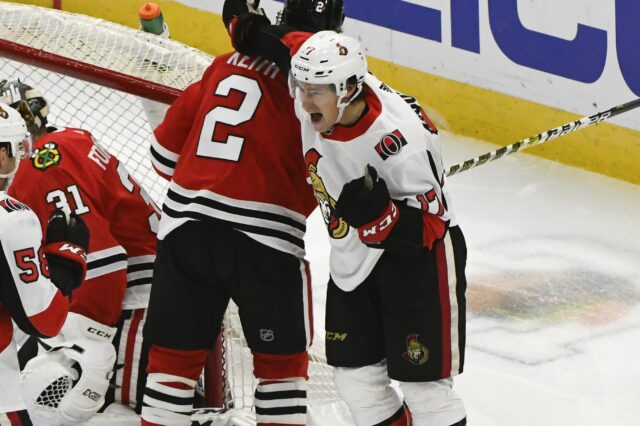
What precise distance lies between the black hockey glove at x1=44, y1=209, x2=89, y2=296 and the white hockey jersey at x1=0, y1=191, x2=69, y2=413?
0.25ft

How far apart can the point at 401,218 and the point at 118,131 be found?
1.99m

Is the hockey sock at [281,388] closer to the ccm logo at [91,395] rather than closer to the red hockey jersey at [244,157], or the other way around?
the red hockey jersey at [244,157]

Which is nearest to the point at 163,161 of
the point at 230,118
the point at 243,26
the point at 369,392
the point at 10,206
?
the point at 230,118

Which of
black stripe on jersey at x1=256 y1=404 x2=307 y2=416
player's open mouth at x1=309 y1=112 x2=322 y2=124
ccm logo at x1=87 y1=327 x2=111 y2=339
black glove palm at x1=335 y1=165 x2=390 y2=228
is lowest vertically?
black stripe on jersey at x1=256 y1=404 x2=307 y2=416

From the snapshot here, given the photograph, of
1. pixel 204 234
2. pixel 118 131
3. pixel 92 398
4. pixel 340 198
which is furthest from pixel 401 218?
pixel 118 131

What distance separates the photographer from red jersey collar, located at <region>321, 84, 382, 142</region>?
261 cm

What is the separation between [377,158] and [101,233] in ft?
2.83

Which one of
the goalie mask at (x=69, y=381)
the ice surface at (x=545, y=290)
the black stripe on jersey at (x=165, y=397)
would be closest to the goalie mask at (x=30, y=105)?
the goalie mask at (x=69, y=381)

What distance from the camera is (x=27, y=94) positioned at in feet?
10.8

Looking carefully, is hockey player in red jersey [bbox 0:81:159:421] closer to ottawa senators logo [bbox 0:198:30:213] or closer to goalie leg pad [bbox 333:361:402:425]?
ottawa senators logo [bbox 0:198:30:213]

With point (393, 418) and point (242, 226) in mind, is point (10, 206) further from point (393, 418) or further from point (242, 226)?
point (393, 418)

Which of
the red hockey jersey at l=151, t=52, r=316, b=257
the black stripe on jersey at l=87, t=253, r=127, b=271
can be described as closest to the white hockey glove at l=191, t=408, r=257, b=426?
the black stripe on jersey at l=87, t=253, r=127, b=271

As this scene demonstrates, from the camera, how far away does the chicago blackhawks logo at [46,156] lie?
10.2 ft

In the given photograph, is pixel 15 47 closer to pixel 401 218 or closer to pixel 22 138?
pixel 22 138
